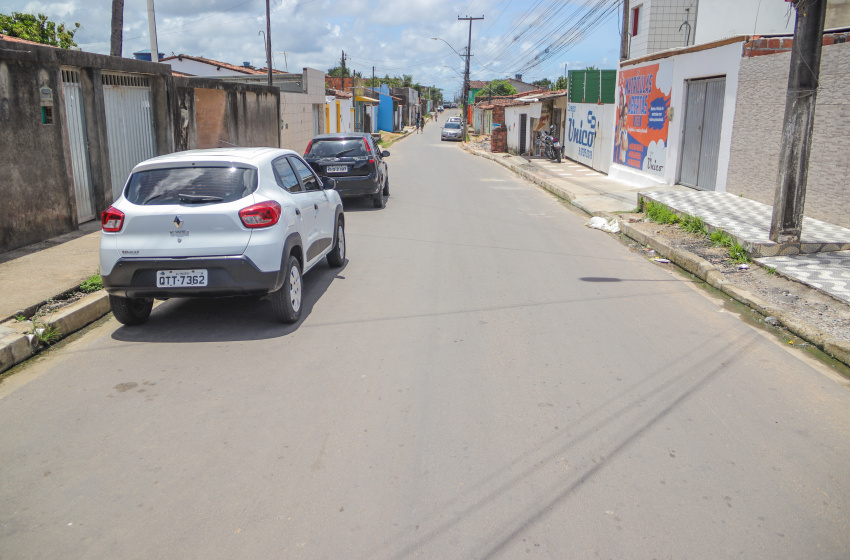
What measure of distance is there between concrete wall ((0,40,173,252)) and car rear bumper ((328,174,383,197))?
462cm

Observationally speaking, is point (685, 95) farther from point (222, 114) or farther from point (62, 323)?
point (62, 323)

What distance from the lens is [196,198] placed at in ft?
19.7

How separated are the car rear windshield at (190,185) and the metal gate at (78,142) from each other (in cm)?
537

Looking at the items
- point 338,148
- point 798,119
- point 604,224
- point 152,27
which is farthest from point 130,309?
point 152,27

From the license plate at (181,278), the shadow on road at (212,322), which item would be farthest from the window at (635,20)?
the license plate at (181,278)

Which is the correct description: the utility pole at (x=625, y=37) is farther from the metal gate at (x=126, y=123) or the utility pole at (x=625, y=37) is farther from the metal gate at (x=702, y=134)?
the metal gate at (x=126, y=123)

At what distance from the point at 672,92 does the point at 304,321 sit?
44.1ft

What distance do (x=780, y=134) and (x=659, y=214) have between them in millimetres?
2418

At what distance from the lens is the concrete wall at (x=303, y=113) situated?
25859 mm

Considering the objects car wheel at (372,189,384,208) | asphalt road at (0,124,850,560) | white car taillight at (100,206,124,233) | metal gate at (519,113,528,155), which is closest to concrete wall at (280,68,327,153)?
metal gate at (519,113,528,155)

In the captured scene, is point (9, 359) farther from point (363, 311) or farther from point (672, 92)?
point (672, 92)

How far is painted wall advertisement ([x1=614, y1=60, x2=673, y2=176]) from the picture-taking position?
17312mm

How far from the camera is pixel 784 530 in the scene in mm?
3266

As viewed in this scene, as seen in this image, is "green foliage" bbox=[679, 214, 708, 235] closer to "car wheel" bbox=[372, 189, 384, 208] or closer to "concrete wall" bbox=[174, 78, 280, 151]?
"car wheel" bbox=[372, 189, 384, 208]
